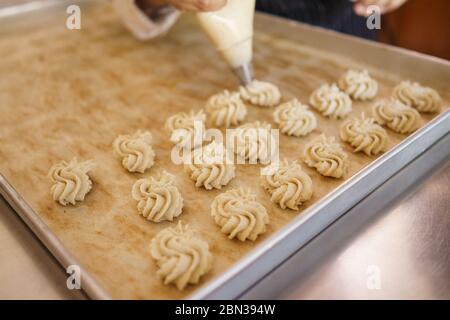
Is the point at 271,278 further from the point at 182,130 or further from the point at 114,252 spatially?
the point at 182,130

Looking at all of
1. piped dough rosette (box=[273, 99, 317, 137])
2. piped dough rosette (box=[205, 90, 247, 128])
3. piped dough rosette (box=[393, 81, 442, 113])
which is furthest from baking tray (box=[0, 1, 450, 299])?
piped dough rosette (box=[273, 99, 317, 137])

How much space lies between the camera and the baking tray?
1171 millimetres

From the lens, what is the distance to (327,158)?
1.71 meters

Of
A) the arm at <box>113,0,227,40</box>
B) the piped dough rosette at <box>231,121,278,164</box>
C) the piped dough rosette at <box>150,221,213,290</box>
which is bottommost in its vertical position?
the piped dough rosette at <box>231,121,278,164</box>

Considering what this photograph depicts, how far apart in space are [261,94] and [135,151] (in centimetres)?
73

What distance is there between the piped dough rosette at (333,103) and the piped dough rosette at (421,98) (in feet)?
0.84

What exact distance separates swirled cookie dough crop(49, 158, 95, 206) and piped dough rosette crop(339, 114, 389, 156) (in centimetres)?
107

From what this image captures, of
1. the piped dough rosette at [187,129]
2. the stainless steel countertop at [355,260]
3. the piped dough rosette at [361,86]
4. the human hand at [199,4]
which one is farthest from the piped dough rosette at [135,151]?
the piped dough rosette at [361,86]

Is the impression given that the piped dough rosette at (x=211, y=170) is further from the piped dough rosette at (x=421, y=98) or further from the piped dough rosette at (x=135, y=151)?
the piped dough rosette at (x=421, y=98)

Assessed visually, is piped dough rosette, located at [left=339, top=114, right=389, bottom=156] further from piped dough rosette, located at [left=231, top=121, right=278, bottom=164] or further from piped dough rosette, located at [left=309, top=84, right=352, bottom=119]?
piped dough rosette, located at [left=231, top=121, right=278, bottom=164]

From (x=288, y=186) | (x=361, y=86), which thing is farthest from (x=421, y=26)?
(x=288, y=186)

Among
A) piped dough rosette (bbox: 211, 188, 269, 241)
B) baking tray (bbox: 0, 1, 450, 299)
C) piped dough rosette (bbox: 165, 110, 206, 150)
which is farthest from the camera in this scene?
piped dough rosette (bbox: 165, 110, 206, 150)

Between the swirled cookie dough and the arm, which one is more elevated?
the arm

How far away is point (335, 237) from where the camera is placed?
1.41 metres
